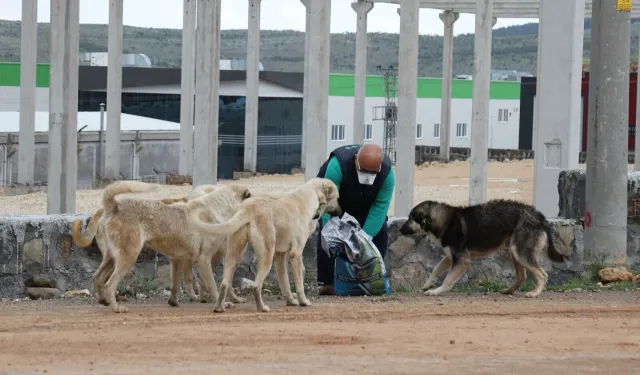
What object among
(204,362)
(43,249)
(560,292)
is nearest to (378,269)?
(560,292)

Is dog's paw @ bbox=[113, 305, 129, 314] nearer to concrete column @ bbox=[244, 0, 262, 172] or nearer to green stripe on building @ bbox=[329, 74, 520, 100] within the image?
concrete column @ bbox=[244, 0, 262, 172]

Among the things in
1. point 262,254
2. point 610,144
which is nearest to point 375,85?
point 610,144

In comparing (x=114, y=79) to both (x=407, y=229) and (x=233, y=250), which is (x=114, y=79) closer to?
(x=407, y=229)

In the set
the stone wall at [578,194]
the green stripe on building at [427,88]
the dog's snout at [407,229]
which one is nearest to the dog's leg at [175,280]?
the dog's snout at [407,229]

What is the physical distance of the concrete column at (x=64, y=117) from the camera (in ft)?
58.3

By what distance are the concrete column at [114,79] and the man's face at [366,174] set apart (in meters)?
17.6

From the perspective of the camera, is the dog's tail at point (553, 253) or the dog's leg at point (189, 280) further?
the dog's tail at point (553, 253)

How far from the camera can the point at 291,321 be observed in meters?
9.65

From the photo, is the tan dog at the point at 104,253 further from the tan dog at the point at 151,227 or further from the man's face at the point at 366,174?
the man's face at the point at 366,174

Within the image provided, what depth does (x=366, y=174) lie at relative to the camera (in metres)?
11.6

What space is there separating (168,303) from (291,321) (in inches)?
69.2

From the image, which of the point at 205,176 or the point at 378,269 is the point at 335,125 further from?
the point at 378,269

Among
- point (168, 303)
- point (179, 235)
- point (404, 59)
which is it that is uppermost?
point (404, 59)

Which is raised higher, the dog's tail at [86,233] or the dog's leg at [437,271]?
the dog's tail at [86,233]
